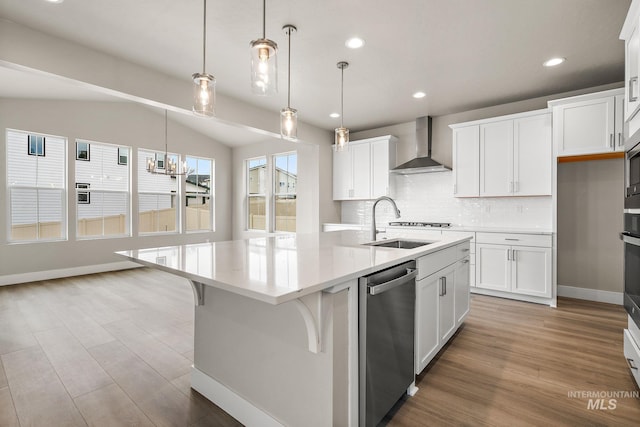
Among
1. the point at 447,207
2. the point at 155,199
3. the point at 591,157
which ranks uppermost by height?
the point at 591,157

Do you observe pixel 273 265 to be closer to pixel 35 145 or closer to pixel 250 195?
pixel 35 145

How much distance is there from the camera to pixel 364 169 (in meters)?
5.61

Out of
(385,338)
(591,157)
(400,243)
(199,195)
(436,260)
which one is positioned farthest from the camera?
(199,195)

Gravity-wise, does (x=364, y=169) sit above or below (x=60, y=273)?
above

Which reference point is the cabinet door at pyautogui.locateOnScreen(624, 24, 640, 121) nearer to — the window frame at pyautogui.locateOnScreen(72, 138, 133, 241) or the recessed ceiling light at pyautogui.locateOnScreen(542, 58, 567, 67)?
the recessed ceiling light at pyautogui.locateOnScreen(542, 58, 567, 67)

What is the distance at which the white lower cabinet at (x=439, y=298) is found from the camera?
2.00m

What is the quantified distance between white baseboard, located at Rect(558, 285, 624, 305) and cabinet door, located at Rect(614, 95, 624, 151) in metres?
1.78

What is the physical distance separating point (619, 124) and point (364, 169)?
3.32 metres

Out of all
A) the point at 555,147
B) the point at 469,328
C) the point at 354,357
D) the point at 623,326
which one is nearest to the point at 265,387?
the point at 354,357

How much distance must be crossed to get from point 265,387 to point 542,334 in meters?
2.68

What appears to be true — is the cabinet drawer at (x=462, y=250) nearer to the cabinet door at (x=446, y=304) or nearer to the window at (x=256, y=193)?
the cabinet door at (x=446, y=304)

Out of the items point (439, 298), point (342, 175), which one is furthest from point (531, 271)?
point (342, 175)

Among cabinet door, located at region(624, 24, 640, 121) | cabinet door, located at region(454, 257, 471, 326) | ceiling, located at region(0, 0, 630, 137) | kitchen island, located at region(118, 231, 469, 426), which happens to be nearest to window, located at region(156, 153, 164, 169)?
ceiling, located at region(0, 0, 630, 137)

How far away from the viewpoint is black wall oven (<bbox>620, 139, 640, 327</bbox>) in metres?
1.90
